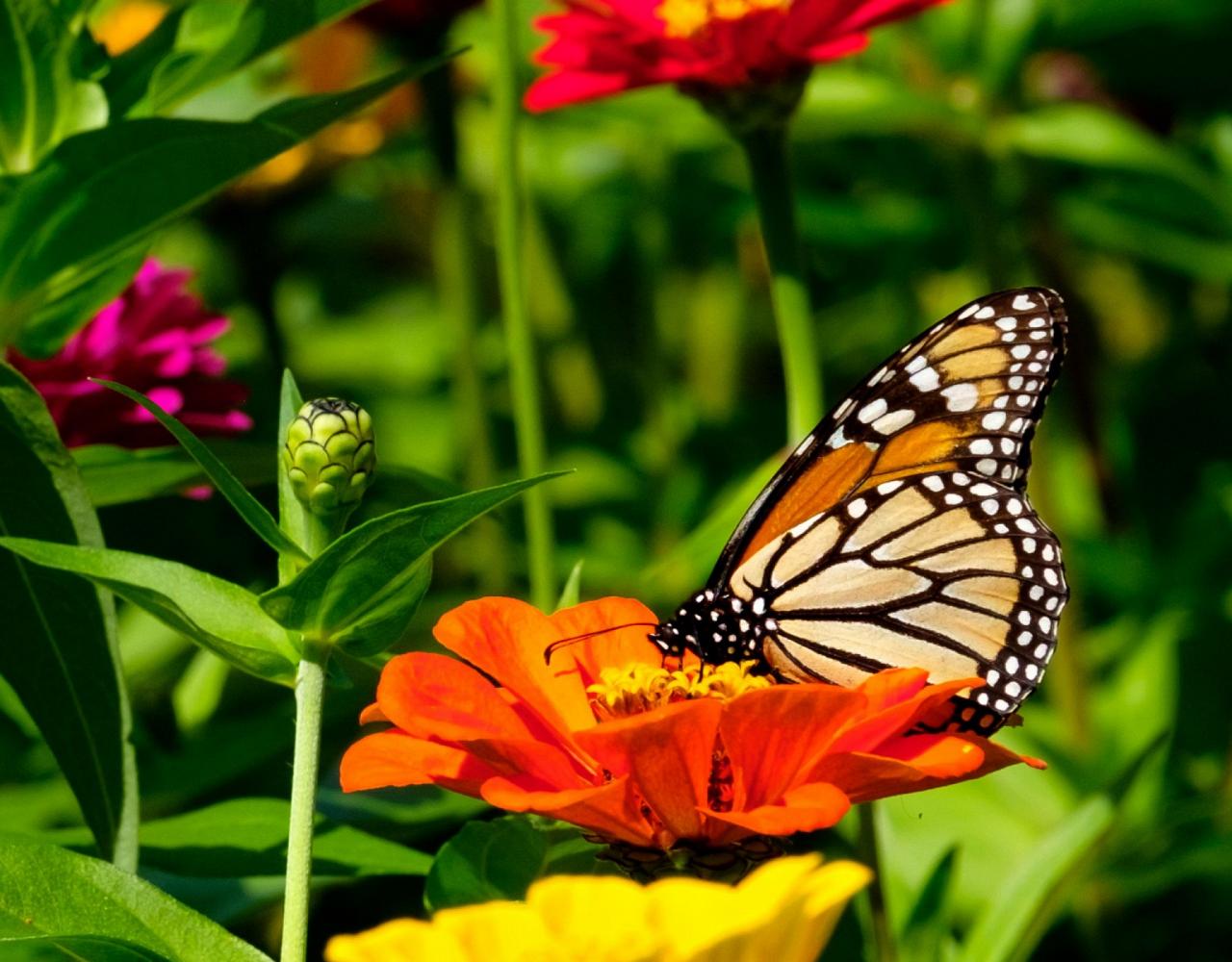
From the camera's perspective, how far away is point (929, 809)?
1260 mm

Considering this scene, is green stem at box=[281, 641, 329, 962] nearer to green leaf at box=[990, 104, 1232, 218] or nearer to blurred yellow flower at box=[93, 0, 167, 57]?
green leaf at box=[990, 104, 1232, 218]

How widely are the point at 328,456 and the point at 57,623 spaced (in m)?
0.18

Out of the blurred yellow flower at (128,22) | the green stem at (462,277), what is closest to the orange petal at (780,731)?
the green stem at (462,277)

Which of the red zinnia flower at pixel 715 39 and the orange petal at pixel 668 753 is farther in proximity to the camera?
the red zinnia flower at pixel 715 39

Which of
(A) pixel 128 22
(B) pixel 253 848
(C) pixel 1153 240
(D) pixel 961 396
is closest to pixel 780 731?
(B) pixel 253 848

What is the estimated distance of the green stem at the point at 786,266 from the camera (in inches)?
35.5

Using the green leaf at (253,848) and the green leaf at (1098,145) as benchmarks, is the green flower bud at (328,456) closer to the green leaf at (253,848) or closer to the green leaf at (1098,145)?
the green leaf at (253,848)

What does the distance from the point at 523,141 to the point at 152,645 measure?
0.85m

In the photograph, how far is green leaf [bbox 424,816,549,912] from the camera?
60cm

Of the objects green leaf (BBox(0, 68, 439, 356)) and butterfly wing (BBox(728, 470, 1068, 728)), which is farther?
butterfly wing (BBox(728, 470, 1068, 728))

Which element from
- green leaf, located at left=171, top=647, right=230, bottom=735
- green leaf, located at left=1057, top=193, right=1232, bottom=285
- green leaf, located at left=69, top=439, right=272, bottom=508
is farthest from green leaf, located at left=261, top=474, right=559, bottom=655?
green leaf, located at left=1057, top=193, right=1232, bottom=285

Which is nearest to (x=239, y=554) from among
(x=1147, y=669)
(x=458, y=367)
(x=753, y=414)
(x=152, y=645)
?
(x=152, y=645)

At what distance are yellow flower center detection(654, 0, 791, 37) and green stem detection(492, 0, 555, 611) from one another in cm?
15

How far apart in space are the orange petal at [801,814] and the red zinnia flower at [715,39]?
17.7 inches
